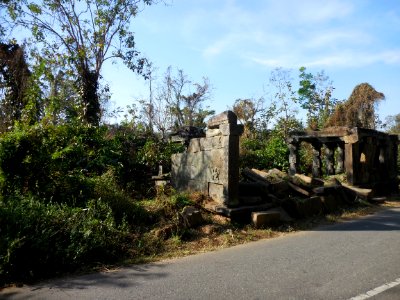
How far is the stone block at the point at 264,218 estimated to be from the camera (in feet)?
25.8

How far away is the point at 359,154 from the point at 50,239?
11.3m

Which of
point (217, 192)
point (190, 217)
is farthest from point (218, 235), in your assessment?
point (217, 192)

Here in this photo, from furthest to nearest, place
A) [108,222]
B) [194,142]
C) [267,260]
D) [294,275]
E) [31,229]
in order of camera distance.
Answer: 1. [194,142]
2. [108,222]
3. [267,260]
4. [31,229]
5. [294,275]

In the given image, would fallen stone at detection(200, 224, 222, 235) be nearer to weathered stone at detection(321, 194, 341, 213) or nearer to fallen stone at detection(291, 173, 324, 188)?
weathered stone at detection(321, 194, 341, 213)

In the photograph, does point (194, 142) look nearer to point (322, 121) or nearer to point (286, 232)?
point (286, 232)

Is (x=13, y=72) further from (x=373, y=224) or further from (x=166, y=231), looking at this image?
(x=373, y=224)

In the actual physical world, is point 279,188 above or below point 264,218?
above

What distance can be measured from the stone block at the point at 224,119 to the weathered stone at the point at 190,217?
2164 millimetres

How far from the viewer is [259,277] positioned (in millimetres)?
4859

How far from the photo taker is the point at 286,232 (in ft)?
25.3

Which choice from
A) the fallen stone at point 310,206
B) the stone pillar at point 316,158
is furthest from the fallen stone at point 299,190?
the stone pillar at point 316,158

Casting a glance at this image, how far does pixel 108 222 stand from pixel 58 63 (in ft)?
40.6

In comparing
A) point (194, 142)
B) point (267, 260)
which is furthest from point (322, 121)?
point (267, 260)

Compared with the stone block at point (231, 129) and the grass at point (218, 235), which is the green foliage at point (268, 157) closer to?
the grass at point (218, 235)
